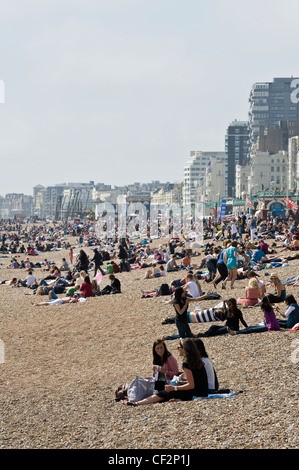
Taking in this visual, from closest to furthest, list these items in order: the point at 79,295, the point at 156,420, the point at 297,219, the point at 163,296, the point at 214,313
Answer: the point at 156,420 → the point at 214,313 → the point at 163,296 → the point at 79,295 → the point at 297,219

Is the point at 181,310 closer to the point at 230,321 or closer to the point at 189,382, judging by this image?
the point at 230,321

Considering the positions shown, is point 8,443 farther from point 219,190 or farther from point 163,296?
point 219,190

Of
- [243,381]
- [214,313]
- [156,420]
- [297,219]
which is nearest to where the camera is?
[156,420]

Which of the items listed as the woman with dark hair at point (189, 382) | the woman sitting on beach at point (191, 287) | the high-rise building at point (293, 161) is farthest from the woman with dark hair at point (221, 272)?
the high-rise building at point (293, 161)

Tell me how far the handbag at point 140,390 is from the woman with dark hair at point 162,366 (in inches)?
3.9

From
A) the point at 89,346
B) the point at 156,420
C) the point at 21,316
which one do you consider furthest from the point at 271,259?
the point at 156,420

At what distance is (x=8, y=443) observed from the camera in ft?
31.9

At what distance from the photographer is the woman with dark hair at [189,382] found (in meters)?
10.2

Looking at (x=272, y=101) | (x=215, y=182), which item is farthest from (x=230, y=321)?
(x=272, y=101)

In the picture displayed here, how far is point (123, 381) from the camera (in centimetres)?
1233

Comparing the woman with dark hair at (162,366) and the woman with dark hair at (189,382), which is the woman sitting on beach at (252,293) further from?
the woman with dark hair at (189,382)

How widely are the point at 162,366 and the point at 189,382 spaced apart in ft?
2.35

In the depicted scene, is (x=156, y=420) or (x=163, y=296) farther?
(x=163, y=296)
